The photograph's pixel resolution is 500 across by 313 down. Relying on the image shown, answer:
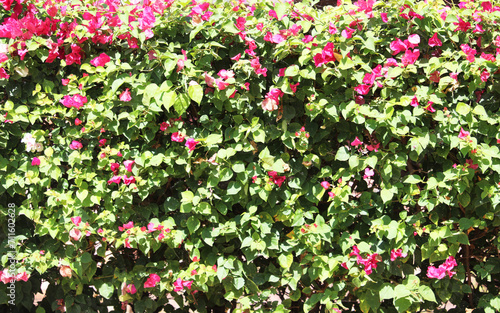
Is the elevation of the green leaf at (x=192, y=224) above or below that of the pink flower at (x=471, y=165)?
below

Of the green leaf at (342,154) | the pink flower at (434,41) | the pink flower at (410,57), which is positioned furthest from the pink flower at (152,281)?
the pink flower at (434,41)

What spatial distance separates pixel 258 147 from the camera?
2.51 metres

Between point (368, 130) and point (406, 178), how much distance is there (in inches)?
12.5

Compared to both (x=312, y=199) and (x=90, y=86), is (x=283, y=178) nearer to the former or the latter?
(x=312, y=199)

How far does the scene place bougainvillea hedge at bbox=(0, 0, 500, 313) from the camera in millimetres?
2354

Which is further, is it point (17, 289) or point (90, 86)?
point (17, 289)

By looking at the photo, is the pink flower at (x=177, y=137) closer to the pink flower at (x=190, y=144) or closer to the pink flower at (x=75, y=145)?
the pink flower at (x=190, y=144)

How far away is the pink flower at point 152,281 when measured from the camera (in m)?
2.55

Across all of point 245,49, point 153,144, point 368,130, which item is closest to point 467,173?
point 368,130

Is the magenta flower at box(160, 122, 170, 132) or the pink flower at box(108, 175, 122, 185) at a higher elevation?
the magenta flower at box(160, 122, 170, 132)

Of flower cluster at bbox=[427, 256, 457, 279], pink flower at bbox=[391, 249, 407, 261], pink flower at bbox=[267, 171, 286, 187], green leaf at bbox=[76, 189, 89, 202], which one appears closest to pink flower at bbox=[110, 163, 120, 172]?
green leaf at bbox=[76, 189, 89, 202]

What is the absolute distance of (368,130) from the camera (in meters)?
2.37

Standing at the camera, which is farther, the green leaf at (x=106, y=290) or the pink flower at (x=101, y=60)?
the green leaf at (x=106, y=290)

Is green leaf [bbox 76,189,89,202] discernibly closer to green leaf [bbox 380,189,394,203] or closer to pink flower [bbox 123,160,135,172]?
pink flower [bbox 123,160,135,172]
